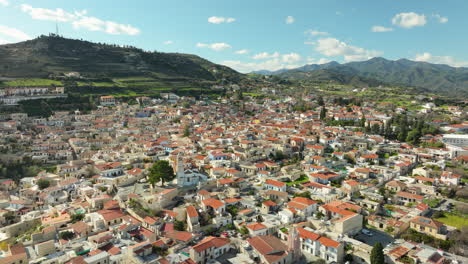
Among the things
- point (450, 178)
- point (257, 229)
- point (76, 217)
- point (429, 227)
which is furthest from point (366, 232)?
point (76, 217)

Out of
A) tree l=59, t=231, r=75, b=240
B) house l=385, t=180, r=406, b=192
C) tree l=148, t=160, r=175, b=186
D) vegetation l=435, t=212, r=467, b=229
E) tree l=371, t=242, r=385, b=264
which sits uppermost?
tree l=148, t=160, r=175, b=186

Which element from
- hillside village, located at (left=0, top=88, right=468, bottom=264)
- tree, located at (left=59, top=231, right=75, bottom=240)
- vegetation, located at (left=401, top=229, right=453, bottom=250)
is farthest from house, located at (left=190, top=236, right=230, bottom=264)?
vegetation, located at (left=401, top=229, right=453, bottom=250)

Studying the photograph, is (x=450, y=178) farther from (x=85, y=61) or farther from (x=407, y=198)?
(x=85, y=61)

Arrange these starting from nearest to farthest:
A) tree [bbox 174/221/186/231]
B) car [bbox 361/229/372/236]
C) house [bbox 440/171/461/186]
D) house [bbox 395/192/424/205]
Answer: tree [bbox 174/221/186/231] → car [bbox 361/229/372/236] → house [bbox 395/192/424/205] → house [bbox 440/171/461/186]

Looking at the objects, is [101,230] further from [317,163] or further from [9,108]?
[9,108]

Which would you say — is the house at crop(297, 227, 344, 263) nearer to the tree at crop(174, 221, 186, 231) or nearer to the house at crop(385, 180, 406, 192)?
the tree at crop(174, 221, 186, 231)

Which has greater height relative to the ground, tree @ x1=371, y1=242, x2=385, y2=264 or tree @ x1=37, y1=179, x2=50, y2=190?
tree @ x1=37, y1=179, x2=50, y2=190
